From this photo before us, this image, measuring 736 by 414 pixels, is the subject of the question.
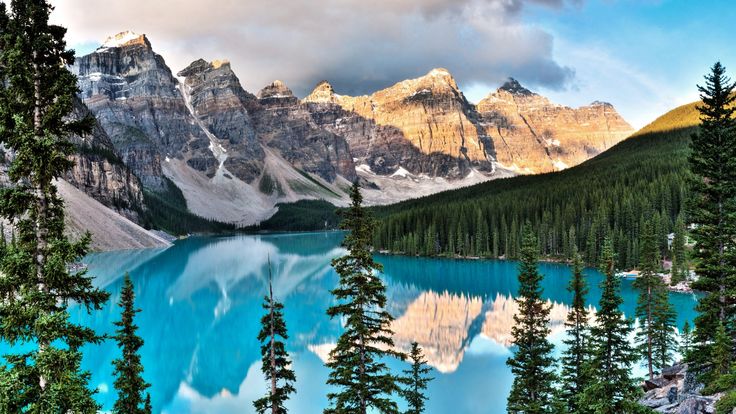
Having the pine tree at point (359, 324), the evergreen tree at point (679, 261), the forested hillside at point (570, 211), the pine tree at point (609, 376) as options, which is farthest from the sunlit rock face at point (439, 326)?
the forested hillside at point (570, 211)

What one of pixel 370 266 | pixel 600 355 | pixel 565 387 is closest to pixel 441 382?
pixel 565 387

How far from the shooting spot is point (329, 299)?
75938mm

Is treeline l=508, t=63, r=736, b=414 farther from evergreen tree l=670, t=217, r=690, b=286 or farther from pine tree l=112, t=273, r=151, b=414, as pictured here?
evergreen tree l=670, t=217, r=690, b=286

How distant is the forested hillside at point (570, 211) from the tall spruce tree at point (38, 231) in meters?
95.0

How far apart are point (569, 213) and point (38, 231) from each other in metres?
120

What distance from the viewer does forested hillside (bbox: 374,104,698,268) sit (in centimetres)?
10412

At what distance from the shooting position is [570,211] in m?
118

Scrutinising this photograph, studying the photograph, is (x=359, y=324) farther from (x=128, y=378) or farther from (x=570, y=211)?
(x=570, y=211)

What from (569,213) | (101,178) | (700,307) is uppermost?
(101,178)

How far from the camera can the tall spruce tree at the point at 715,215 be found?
20.6m

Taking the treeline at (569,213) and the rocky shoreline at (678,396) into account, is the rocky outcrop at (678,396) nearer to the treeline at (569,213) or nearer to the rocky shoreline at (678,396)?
the rocky shoreline at (678,396)

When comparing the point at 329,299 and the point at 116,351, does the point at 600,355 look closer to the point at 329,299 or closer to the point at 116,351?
the point at 116,351

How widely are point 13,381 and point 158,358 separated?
40860 millimetres

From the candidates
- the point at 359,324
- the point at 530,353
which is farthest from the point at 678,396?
the point at 359,324
